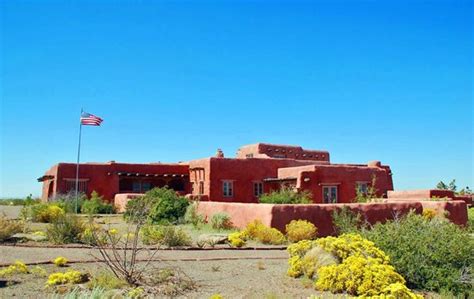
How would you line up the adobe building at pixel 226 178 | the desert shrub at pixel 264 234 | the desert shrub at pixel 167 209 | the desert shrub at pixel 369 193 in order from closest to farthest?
the desert shrub at pixel 264 234
the desert shrub at pixel 167 209
the desert shrub at pixel 369 193
the adobe building at pixel 226 178

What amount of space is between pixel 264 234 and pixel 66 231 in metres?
6.29

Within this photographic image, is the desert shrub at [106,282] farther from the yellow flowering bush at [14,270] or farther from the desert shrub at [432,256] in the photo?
the desert shrub at [432,256]

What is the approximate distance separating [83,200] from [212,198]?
8377 millimetres

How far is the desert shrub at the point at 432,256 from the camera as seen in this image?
→ 8703mm

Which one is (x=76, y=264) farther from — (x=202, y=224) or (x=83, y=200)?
(x=83, y=200)

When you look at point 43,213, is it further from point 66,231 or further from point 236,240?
point 236,240

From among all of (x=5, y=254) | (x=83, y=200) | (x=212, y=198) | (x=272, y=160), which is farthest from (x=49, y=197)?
(x=5, y=254)

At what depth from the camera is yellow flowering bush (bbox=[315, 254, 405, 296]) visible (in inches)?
306

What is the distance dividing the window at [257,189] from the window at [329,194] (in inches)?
232

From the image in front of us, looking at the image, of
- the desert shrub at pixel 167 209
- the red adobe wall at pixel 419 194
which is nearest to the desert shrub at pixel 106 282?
the desert shrub at pixel 167 209

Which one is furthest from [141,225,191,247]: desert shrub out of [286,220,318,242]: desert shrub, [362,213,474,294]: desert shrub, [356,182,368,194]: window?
[356,182,368,194]: window

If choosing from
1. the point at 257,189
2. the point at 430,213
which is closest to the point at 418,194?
the point at 430,213

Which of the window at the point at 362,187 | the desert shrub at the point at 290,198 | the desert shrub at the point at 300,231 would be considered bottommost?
the desert shrub at the point at 300,231

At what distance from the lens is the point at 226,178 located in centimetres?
3206
